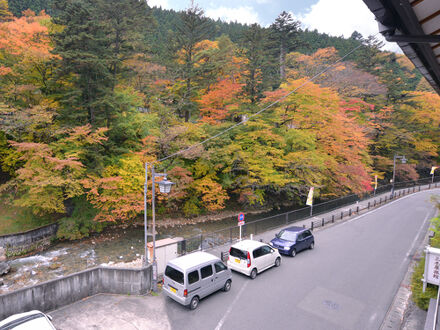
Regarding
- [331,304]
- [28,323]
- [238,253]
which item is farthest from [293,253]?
[28,323]

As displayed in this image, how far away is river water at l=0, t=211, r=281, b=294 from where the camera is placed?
13766mm

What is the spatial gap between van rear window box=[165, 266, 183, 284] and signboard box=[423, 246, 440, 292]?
324 inches

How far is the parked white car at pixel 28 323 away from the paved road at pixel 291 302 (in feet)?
5.02

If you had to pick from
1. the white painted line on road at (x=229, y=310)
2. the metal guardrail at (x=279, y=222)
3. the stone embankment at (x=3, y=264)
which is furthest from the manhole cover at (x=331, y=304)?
the stone embankment at (x=3, y=264)

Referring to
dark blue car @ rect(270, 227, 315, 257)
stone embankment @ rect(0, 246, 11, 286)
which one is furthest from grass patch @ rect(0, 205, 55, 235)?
dark blue car @ rect(270, 227, 315, 257)

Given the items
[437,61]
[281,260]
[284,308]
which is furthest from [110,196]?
[437,61]

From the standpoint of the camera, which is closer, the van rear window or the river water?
the van rear window

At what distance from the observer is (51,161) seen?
16094 mm

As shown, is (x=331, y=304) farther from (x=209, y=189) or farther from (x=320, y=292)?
(x=209, y=189)

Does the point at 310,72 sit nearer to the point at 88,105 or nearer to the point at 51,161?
the point at 88,105

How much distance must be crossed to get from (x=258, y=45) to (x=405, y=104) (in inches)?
1267

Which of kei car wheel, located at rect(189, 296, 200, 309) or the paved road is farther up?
kei car wheel, located at rect(189, 296, 200, 309)

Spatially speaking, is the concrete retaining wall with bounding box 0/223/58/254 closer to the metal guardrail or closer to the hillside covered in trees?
the hillside covered in trees

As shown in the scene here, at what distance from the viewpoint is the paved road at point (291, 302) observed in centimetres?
836
